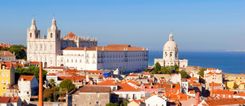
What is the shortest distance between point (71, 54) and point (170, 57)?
1106 centimetres

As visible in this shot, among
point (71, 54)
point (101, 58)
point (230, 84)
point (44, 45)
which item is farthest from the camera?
point (44, 45)

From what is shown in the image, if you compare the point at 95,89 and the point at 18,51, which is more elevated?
the point at 18,51

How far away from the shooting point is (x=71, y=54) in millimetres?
47188

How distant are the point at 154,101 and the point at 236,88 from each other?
43.6ft

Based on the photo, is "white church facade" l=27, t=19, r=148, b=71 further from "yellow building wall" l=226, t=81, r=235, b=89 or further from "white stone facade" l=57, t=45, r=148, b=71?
"yellow building wall" l=226, t=81, r=235, b=89

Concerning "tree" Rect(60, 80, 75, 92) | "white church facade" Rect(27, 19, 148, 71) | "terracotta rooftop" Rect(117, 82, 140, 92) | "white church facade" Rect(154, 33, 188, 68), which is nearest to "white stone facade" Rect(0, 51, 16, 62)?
"white church facade" Rect(27, 19, 148, 71)

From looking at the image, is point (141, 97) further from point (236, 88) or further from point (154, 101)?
point (236, 88)

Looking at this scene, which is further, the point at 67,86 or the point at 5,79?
the point at 5,79

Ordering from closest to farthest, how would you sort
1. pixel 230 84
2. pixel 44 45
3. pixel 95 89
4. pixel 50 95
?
1. pixel 95 89
2. pixel 50 95
3. pixel 230 84
4. pixel 44 45

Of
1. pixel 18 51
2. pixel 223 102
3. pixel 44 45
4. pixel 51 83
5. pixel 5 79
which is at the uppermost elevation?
pixel 44 45

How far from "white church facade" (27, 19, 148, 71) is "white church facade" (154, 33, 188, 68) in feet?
11.2

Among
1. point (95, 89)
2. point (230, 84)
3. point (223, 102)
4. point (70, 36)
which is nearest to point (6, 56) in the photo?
point (70, 36)

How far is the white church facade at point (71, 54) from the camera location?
46.2m

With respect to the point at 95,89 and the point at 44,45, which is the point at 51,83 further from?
the point at 44,45
